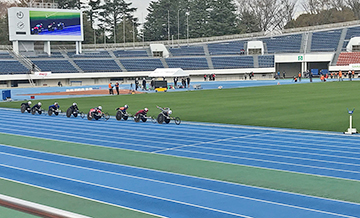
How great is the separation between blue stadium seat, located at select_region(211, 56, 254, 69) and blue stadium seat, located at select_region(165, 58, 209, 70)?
194cm

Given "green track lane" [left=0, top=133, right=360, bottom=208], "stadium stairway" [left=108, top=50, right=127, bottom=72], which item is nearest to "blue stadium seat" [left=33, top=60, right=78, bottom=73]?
"stadium stairway" [left=108, top=50, right=127, bottom=72]

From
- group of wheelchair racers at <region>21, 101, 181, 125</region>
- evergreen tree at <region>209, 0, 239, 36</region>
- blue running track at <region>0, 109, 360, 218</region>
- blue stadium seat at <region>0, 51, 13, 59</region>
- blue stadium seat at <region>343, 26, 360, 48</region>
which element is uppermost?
evergreen tree at <region>209, 0, 239, 36</region>

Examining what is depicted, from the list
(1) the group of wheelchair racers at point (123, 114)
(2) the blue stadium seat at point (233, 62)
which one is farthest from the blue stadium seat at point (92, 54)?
(1) the group of wheelchair racers at point (123, 114)

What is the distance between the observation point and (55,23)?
238 feet

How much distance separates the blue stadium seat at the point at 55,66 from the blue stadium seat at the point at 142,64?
31.2ft

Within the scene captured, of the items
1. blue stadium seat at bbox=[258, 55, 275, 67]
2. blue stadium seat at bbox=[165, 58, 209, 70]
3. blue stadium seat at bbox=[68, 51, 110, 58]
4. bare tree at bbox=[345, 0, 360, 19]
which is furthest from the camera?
bare tree at bbox=[345, 0, 360, 19]

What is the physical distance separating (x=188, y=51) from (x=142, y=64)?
35.7ft

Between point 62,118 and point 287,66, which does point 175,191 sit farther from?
point 287,66

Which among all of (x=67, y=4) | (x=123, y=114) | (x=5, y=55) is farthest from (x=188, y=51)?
(x=123, y=114)

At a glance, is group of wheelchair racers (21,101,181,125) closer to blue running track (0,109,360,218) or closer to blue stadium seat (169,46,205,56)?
blue running track (0,109,360,218)

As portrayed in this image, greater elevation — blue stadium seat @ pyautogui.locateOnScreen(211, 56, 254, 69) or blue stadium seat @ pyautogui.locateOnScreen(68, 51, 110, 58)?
blue stadium seat @ pyautogui.locateOnScreen(68, 51, 110, 58)

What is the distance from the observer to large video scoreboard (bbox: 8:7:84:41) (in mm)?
69812

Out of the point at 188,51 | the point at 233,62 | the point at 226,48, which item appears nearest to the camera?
the point at 233,62

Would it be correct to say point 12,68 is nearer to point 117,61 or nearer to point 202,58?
point 117,61
